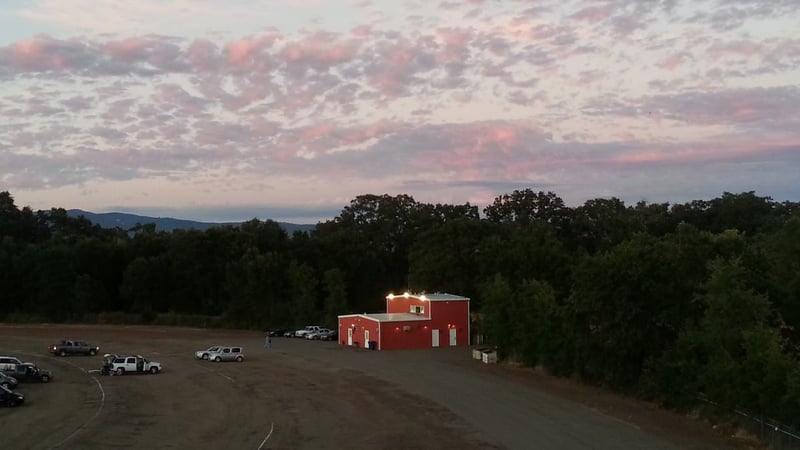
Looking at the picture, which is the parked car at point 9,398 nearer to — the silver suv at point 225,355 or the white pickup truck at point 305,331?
the silver suv at point 225,355

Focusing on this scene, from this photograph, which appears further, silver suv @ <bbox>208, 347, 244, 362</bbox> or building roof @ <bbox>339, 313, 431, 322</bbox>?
building roof @ <bbox>339, 313, 431, 322</bbox>

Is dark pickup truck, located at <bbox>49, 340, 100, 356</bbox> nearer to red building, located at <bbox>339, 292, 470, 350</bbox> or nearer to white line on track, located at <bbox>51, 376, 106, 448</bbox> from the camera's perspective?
white line on track, located at <bbox>51, 376, 106, 448</bbox>

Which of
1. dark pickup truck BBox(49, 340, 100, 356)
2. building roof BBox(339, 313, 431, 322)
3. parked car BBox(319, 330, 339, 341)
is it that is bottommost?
parked car BBox(319, 330, 339, 341)

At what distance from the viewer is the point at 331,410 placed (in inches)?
1304

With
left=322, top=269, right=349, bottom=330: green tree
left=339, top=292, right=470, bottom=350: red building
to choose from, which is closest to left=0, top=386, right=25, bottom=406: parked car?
left=339, top=292, right=470, bottom=350: red building

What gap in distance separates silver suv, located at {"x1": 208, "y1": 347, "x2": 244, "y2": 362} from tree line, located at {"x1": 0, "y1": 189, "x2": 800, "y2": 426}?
19038 millimetres

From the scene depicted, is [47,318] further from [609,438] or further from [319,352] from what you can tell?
[609,438]

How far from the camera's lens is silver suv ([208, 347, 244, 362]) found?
52094 mm

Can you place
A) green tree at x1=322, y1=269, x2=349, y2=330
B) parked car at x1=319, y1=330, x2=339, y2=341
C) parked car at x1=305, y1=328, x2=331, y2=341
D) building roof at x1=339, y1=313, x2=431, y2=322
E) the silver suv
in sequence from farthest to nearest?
green tree at x1=322, y1=269, x2=349, y2=330 → parked car at x1=305, y1=328, x2=331, y2=341 → parked car at x1=319, y1=330, x2=339, y2=341 → building roof at x1=339, y1=313, x2=431, y2=322 → the silver suv

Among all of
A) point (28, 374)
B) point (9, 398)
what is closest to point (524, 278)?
point (28, 374)

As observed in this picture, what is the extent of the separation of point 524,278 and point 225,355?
2913cm

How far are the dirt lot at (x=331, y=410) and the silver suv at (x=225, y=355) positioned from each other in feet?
2.98

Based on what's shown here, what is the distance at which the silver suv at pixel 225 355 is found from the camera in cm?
5209

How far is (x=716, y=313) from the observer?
32.2 meters
